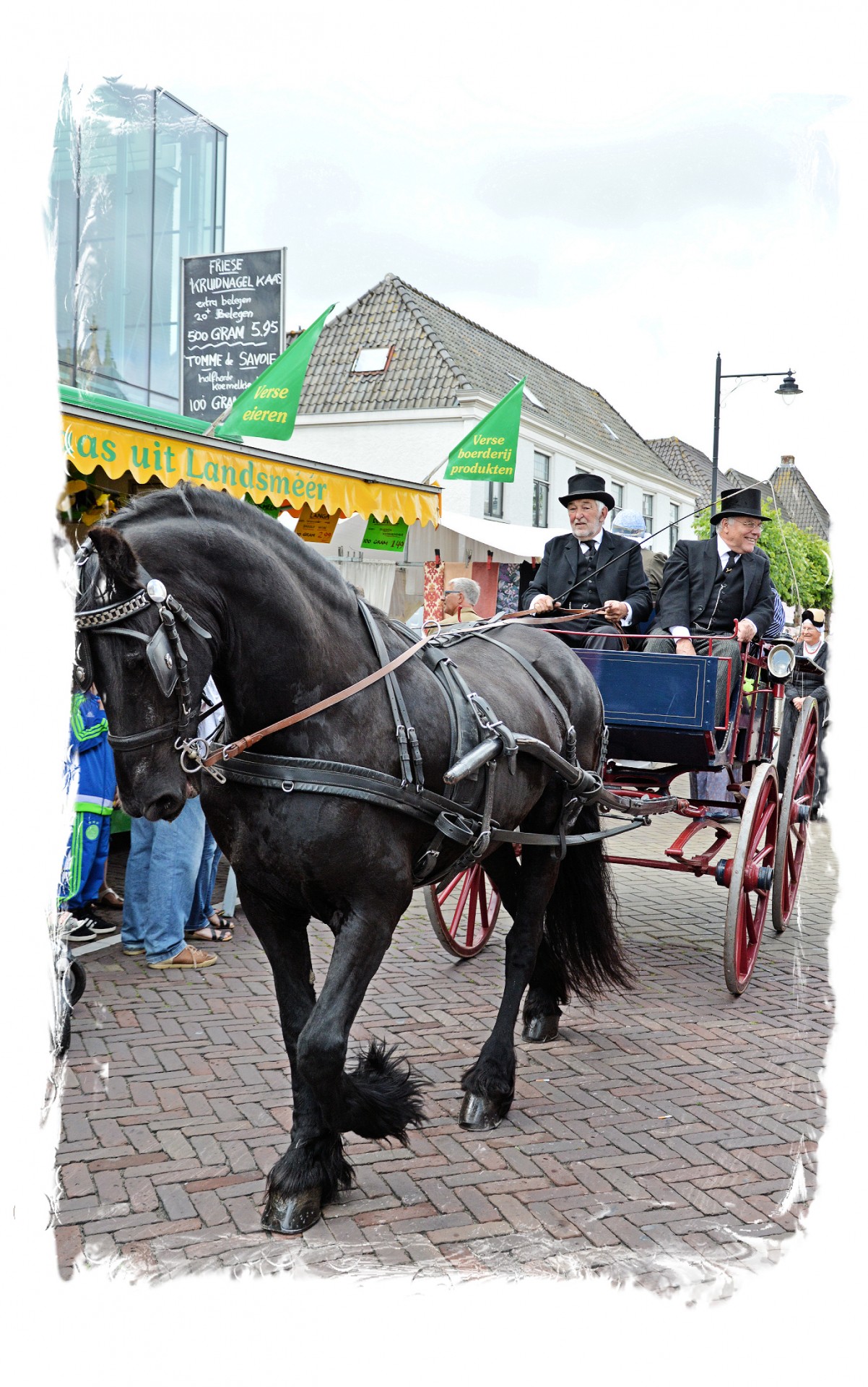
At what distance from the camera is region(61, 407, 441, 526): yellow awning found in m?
5.30

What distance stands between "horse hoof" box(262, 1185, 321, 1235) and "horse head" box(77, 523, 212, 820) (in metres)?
1.15

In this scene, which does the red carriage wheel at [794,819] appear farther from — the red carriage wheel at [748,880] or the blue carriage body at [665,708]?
the blue carriage body at [665,708]

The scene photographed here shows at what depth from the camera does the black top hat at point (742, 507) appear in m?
5.62

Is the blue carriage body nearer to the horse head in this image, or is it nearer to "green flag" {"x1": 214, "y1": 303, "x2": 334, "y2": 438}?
the horse head

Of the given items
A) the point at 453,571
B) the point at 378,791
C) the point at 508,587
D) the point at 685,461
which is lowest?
the point at 378,791

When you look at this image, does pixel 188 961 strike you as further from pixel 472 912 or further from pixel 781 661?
pixel 781 661

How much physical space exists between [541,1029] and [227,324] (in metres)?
6.58

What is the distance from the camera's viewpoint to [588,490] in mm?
5559

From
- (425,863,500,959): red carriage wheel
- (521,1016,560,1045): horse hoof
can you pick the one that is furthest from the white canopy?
(521,1016,560,1045): horse hoof

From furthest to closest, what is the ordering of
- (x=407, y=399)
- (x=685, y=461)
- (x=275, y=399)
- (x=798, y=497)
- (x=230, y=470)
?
(x=685, y=461) → (x=407, y=399) → (x=275, y=399) → (x=230, y=470) → (x=798, y=497)

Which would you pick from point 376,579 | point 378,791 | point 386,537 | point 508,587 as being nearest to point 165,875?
point 378,791

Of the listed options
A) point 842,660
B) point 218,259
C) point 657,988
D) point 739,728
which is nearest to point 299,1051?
point 842,660

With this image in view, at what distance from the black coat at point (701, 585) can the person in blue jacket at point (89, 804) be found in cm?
301

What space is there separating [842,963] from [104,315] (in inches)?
302
